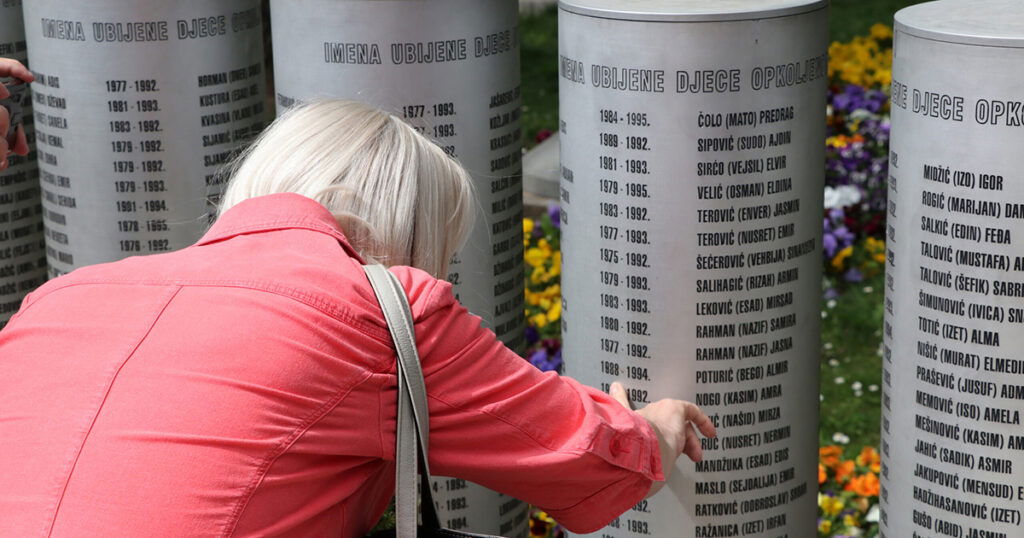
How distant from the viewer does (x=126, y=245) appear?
3.60m

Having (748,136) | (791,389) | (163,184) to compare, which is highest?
(748,136)

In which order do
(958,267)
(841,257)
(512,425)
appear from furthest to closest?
(841,257) → (958,267) → (512,425)

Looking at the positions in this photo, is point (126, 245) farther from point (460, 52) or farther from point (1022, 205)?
point (1022, 205)

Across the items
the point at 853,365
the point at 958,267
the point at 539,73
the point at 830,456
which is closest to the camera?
the point at 958,267

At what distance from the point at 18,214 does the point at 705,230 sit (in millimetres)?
2435

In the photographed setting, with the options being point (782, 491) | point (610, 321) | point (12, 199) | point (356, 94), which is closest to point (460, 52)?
point (356, 94)

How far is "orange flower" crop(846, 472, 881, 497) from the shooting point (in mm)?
3818

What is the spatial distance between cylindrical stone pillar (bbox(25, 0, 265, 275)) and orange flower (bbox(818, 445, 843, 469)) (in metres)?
2.02

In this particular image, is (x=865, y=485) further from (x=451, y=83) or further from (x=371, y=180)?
(x=371, y=180)

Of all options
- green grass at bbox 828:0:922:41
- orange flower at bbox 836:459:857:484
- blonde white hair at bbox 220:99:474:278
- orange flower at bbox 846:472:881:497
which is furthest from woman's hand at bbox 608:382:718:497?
green grass at bbox 828:0:922:41

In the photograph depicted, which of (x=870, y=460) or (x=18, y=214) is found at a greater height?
(x=18, y=214)

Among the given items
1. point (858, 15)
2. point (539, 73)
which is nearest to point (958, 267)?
point (539, 73)

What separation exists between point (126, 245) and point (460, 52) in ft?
3.94

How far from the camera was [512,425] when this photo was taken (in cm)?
210
